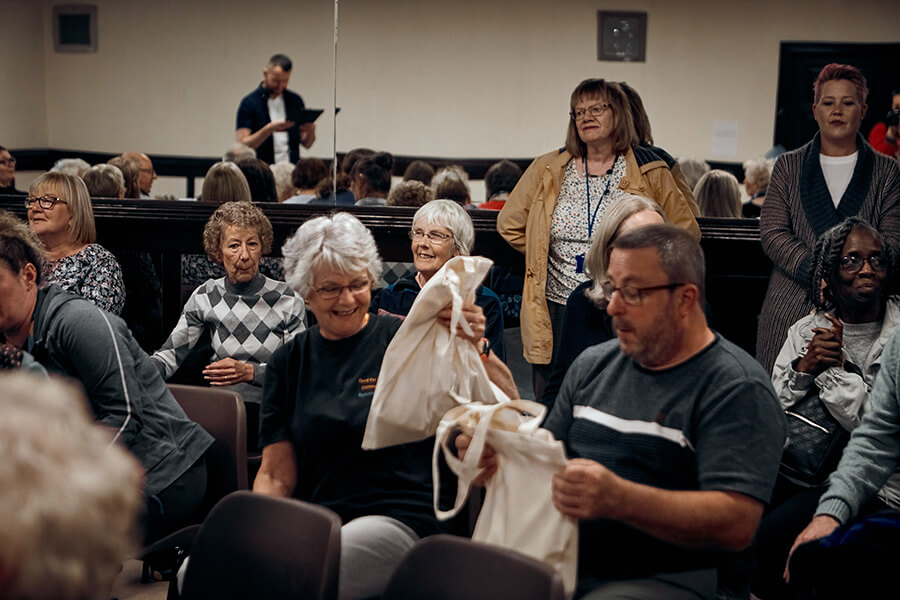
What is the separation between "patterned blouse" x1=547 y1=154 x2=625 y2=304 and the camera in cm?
316

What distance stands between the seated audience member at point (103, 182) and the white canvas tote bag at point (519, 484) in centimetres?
311

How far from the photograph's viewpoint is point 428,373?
6.36 feet

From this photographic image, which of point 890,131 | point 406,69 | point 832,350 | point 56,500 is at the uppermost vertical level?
point 406,69

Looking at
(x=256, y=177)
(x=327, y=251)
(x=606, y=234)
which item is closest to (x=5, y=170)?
(x=256, y=177)

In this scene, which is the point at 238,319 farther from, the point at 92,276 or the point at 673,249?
the point at 673,249

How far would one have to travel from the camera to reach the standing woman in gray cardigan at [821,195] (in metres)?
2.96

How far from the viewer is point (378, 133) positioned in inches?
323

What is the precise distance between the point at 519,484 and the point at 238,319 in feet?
5.50

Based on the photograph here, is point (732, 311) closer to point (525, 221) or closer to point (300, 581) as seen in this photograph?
point (525, 221)

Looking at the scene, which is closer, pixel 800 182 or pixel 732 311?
pixel 800 182

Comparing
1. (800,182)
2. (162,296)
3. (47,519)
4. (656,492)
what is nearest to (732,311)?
(800,182)

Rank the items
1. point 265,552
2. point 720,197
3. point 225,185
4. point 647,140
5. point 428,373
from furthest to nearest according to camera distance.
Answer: point 720,197, point 225,185, point 647,140, point 428,373, point 265,552

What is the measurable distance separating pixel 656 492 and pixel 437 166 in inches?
270

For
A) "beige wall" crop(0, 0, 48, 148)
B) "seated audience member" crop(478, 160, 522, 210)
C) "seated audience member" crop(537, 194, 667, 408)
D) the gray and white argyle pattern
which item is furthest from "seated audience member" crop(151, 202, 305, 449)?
"beige wall" crop(0, 0, 48, 148)
